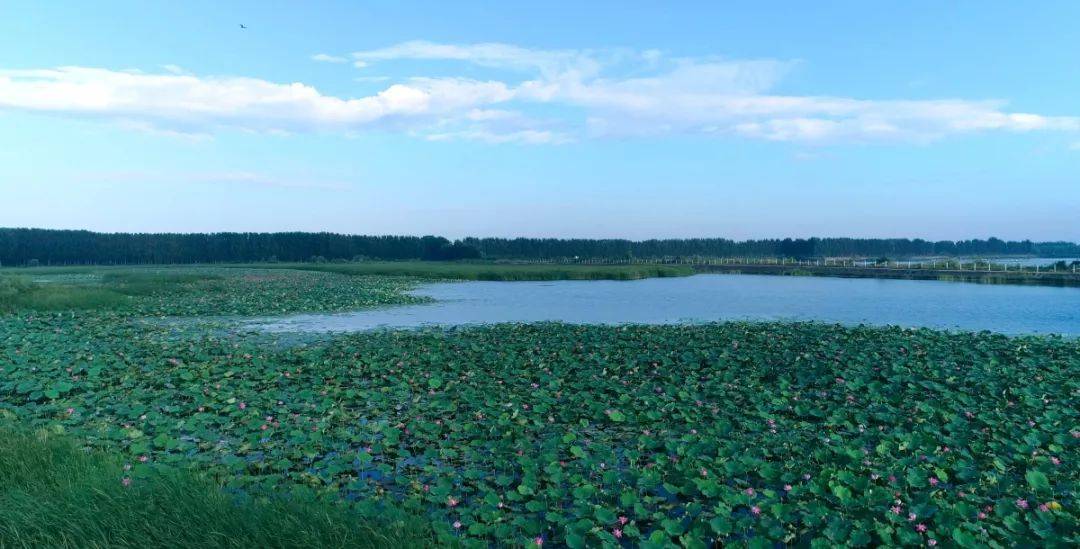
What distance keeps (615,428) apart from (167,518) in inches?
195

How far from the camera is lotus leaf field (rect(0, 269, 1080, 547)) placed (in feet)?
16.5

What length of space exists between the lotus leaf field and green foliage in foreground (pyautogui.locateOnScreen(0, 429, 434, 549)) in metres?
0.40

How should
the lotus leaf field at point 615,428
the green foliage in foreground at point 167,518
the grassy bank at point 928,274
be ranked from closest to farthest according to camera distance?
the green foliage in foreground at point 167,518 → the lotus leaf field at point 615,428 → the grassy bank at point 928,274

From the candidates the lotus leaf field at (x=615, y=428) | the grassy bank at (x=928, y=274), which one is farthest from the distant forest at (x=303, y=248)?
the lotus leaf field at (x=615, y=428)

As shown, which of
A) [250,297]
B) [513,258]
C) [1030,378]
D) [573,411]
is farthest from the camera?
[513,258]

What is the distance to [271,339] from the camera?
15.5m

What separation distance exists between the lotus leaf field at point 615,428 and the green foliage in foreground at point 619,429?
0.03 m

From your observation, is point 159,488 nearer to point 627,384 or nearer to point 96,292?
point 627,384

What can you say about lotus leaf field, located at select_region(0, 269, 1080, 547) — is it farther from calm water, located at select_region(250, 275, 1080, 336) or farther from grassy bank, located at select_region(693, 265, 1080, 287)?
grassy bank, located at select_region(693, 265, 1080, 287)

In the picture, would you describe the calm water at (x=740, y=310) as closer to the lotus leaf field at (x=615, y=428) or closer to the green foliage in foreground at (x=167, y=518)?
the lotus leaf field at (x=615, y=428)

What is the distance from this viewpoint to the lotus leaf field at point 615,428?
16.5ft

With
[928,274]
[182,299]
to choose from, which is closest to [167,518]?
[182,299]

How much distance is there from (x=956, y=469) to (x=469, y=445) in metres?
4.84

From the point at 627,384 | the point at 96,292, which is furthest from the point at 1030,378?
the point at 96,292
